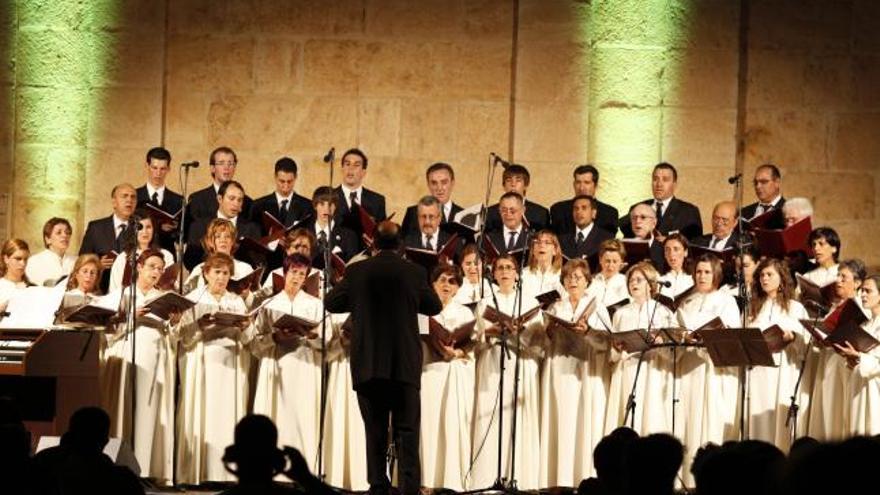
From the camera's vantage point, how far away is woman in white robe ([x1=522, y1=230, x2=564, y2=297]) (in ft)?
35.3

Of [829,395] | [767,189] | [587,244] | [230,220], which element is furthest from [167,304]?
[767,189]

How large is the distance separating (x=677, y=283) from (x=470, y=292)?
140cm

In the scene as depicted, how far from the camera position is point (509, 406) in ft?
34.4

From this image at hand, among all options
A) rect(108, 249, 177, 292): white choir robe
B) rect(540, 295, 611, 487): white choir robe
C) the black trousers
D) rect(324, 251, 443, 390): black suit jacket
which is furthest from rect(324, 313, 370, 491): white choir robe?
rect(324, 251, 443, 390): black suit jacket

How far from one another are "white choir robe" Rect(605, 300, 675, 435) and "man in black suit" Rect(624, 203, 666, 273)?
66 centimetres

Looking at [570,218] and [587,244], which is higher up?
[570,218]

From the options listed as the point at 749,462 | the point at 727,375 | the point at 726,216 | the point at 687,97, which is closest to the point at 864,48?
the point at 687,97

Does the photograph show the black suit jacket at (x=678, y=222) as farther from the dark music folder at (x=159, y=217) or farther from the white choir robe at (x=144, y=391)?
the white choir robe at (x=144, y=391)

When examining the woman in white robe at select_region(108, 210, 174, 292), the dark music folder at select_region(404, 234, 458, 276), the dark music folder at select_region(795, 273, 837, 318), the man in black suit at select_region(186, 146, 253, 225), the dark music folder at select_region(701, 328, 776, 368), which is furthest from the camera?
the man in black suit at select_region(186, 146, 253, 225)

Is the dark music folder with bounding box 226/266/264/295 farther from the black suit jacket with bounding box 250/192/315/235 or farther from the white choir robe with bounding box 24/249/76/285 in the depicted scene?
the white choir robe with bounding box 24/249/76/285

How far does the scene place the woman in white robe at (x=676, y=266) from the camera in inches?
422

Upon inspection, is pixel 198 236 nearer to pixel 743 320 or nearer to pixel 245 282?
pixel 245 282

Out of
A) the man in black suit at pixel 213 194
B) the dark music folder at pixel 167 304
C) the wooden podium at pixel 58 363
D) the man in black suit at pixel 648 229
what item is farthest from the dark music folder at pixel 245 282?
the man in black suit at pixel 648 229

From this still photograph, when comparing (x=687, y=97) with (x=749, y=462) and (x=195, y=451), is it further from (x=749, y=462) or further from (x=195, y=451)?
(x=749, y=462)
